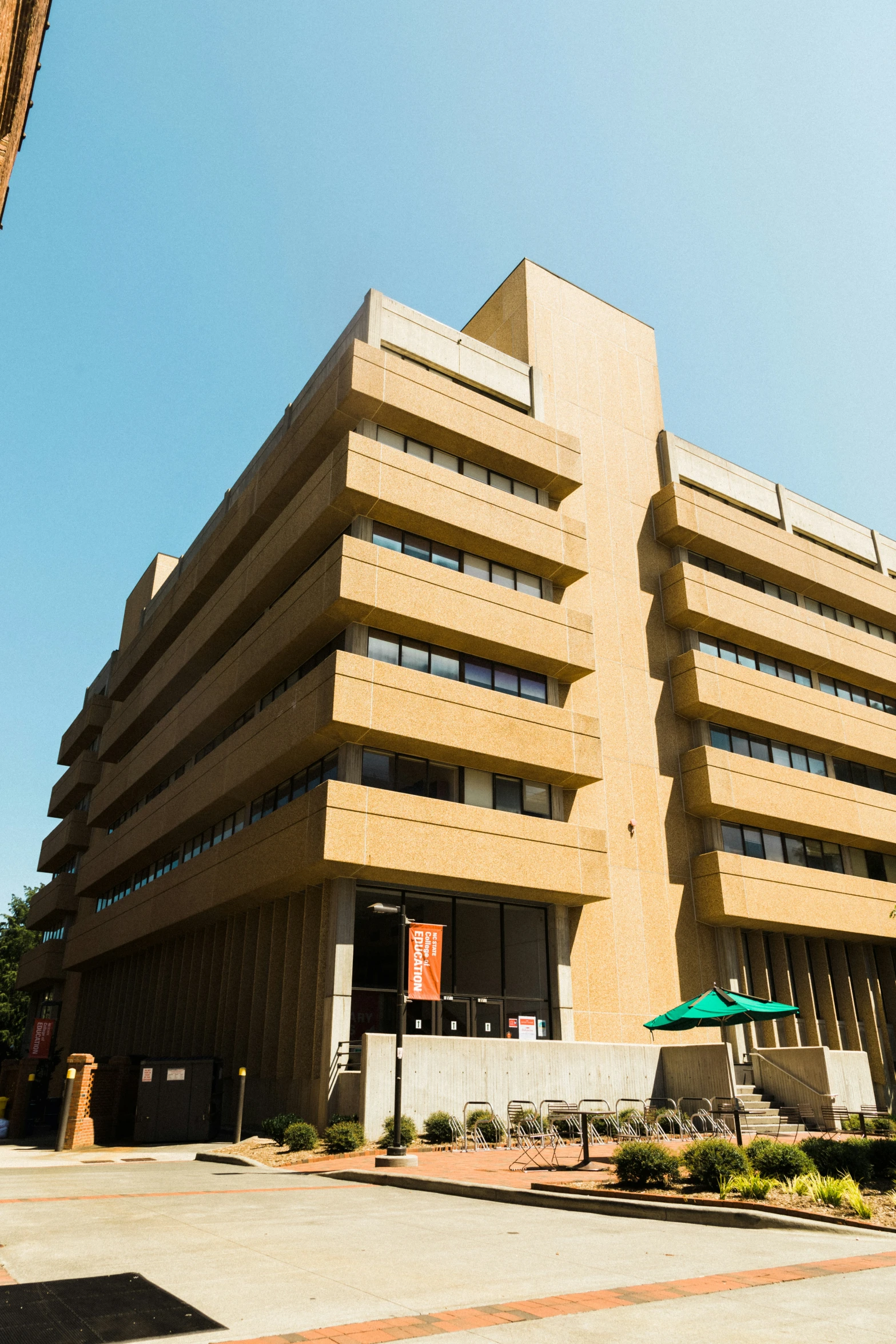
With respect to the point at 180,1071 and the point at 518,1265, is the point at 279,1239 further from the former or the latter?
the point at 180,1071

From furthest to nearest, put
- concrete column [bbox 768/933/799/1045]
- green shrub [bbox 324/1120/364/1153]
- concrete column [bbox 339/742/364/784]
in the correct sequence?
concrete column [bbox 768/933/799/1045] < concrete column [bbox 339/742/364/784] < green shrub [bbox 324/1120/364/1153]

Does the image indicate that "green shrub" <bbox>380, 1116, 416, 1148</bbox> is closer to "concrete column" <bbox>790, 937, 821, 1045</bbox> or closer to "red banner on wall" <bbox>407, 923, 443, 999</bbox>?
"red banner on wall" <bbox>407, 923, 443, 999</bbox>

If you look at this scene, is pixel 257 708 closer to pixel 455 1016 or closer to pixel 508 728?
pixel 508 728

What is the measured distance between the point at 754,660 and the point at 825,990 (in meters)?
13.9

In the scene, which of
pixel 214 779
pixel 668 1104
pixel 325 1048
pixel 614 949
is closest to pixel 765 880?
A: pixel 614 949

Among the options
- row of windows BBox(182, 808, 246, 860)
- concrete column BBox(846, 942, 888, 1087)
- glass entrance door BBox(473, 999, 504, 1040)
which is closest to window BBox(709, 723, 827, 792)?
concrete column BBox(846, 942, 888, 1087)

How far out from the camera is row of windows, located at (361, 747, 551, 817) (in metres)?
28.6

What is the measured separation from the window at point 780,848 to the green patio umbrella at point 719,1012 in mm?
14246

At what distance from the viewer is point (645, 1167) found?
46.5 ft

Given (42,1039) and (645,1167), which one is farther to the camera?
(42,1039)

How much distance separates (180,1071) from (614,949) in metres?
14.7

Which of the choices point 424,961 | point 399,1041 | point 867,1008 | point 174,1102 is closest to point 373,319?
point 424,961

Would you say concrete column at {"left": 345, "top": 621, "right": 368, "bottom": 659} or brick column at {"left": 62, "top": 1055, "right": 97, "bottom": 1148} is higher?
concrete column at {"left": 345, "top": 621, "right": 368, "bottom": 659}

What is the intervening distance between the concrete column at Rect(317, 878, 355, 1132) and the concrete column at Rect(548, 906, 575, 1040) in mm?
7224
